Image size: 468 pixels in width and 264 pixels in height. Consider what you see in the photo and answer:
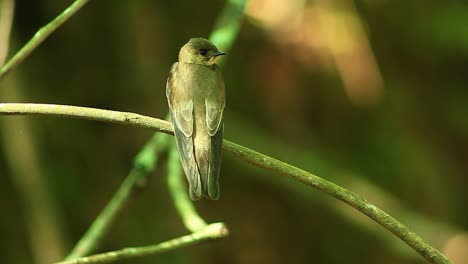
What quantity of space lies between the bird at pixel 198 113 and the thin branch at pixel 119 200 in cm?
30

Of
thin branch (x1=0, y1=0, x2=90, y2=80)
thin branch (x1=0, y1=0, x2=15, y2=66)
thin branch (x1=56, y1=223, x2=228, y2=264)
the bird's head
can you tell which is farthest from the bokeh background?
thin branch (x1=56, y1=223, x2=228, y2=264)

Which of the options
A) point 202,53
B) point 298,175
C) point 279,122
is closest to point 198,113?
point 202,53

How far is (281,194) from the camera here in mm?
5328

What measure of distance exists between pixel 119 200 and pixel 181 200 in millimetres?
270

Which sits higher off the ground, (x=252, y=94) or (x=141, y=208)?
(x=252, y=94)

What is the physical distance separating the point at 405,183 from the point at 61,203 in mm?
2119

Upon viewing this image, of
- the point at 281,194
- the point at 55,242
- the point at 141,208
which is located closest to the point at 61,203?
the point at 141,208

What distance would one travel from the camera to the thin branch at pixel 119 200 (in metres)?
3.02

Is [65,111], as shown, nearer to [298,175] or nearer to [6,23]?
[298,175]

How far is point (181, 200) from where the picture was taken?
9.67 feet

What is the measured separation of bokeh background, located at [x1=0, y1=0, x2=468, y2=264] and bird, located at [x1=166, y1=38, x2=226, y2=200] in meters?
1.34

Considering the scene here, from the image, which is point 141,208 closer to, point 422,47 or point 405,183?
point 405,183

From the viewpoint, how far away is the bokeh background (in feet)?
15.5

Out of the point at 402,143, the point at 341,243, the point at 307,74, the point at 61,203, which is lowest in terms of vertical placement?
the point at 341,243
